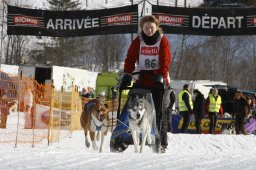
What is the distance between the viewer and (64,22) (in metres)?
18.4

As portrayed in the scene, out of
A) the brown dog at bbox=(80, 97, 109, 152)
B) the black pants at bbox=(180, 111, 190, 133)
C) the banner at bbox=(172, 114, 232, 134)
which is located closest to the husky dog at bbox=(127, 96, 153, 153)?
the brown dog at bbox=(80, 97, 109, 152)

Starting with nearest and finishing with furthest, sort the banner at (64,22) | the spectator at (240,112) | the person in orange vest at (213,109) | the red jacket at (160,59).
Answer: the red jacket at (160,59), the person in orange vest at (213,109), the spectator at (240,112), the banner at (64,22)

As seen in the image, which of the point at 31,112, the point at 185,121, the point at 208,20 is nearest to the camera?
the point at 31,112

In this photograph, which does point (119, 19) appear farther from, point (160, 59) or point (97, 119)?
point (160, 59)

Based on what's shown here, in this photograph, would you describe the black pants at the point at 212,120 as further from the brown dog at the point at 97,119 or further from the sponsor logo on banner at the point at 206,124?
the brown dog at the point at 97,119

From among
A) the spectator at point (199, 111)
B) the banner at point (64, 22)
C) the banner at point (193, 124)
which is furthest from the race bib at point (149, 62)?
the banner at point (64, 22)

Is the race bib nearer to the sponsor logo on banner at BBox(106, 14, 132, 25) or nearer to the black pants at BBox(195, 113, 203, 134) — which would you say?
the black pants at BBox(195, 113, 203, 134)

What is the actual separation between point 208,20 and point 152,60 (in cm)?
1120

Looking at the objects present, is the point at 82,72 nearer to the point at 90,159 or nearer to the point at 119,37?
the point at 90,159

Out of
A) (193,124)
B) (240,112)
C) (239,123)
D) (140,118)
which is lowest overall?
(193,124)

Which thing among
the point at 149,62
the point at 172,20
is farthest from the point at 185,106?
the point at 149,62

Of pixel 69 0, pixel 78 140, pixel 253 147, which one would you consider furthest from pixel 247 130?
pixel 69 0

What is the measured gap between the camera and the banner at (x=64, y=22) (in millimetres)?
17922

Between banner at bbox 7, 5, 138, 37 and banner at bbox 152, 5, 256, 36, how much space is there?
61.6 inches
